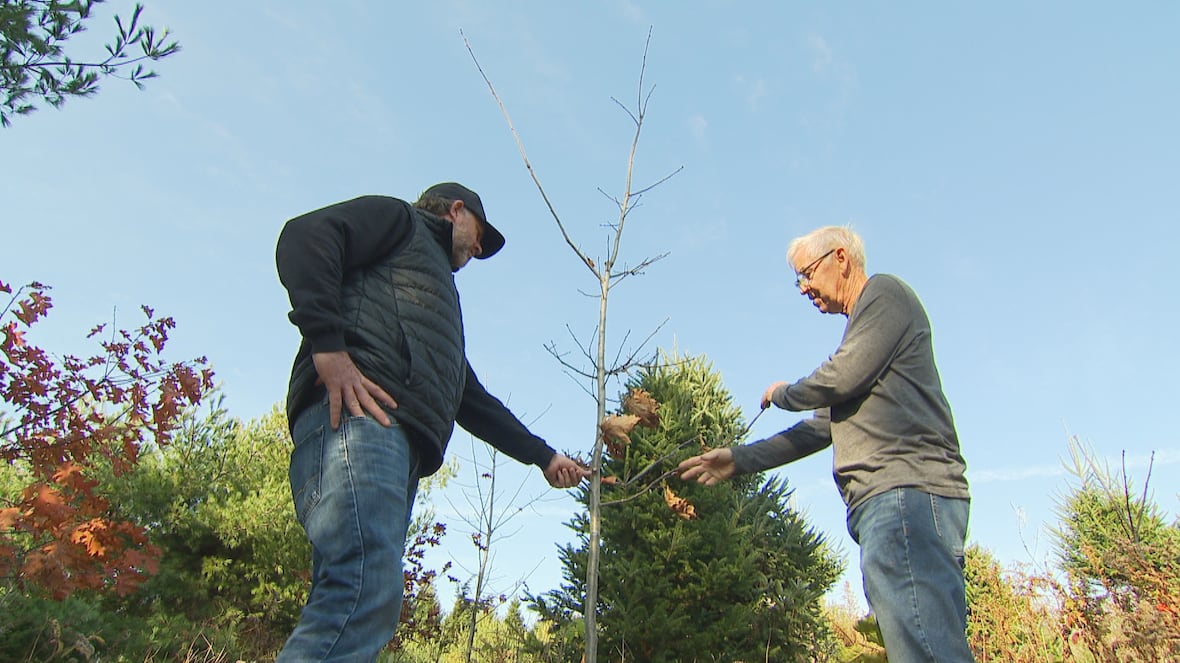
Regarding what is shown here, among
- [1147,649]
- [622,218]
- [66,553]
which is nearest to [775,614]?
[1147,649]

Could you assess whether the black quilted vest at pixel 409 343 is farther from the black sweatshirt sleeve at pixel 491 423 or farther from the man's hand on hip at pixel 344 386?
the black sweatshirt sleeve at pixel 491 423

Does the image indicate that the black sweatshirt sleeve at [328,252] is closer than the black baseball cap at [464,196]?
Yes

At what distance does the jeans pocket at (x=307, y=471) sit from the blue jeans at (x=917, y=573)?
55.4 inches

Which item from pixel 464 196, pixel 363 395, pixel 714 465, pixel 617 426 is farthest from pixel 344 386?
pixel 617 426

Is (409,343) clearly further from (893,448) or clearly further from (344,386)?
(893,448)

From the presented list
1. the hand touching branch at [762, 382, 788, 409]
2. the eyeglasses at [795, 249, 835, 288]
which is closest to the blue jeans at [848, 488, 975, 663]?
the hand touching branch at [762, 382, 788, 409]

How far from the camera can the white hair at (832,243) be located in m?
2.50

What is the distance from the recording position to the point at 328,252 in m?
1.67

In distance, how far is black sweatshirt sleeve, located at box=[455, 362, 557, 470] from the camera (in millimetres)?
2508

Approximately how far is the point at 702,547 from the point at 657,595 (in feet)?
2.11

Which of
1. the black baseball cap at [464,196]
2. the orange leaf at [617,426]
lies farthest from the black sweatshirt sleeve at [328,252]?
the orange leaf at [617,426]

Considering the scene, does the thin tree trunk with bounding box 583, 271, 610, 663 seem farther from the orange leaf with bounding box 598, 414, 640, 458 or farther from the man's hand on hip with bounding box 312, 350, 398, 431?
the man's hand on hip with bounding box 312, 350, 398, 431

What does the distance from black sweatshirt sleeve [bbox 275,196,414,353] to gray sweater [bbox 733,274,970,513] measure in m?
1.33

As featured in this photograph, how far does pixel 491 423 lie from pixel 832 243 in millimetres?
1345
